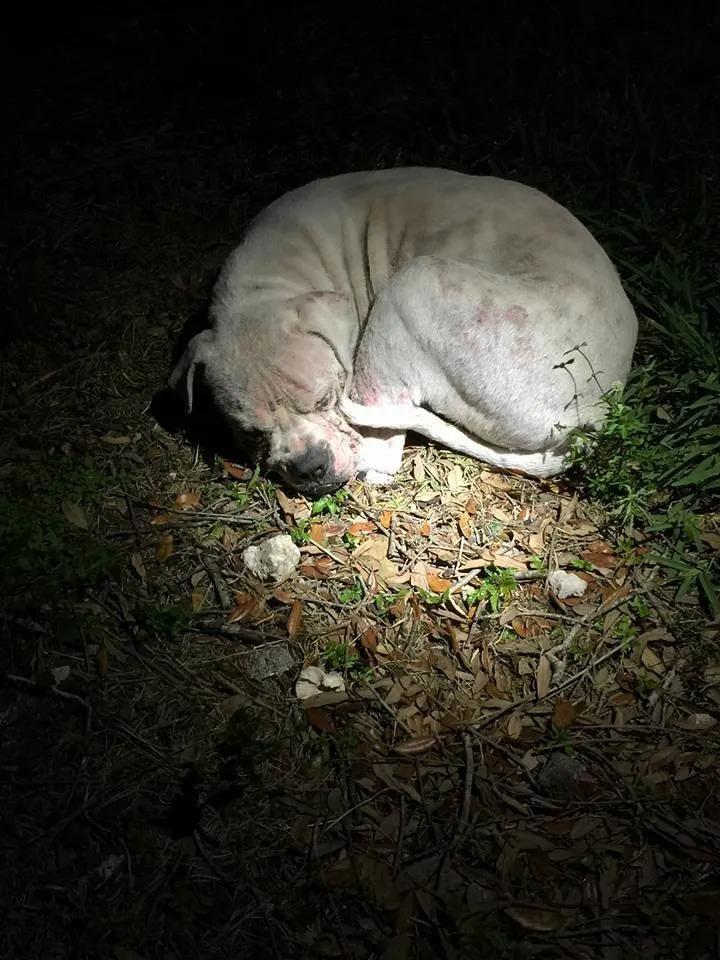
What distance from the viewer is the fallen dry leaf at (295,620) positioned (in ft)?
10.6

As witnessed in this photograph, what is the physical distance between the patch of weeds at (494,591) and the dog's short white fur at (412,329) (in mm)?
555

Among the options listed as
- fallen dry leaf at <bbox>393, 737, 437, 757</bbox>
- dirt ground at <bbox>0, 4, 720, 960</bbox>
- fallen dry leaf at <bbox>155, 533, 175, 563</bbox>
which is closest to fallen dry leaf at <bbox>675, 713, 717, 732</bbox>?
dirt ground at <bbox>0, 4, 720, 960</bbox>

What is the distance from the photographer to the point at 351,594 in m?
3.36

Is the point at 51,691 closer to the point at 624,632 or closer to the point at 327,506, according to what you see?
the point at 327,506

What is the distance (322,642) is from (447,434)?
115 centimetres

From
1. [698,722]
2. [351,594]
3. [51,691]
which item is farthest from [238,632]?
[698,722]

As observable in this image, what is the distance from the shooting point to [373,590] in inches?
133

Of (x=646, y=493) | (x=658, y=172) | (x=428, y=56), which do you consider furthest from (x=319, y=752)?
(x=428, y=56)

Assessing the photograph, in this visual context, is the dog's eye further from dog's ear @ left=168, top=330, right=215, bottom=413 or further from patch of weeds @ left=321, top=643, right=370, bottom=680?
patch of weeds @ left=321, top=643, right=370, bottom=680

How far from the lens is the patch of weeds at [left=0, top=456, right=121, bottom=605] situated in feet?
10.4

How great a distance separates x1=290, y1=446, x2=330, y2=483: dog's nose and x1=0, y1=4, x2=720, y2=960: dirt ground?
22 centimetres

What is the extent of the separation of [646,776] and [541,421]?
148 cm

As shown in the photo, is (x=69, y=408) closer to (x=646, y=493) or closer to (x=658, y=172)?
(x=646, y=493)

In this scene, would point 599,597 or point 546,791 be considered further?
point 599,597
